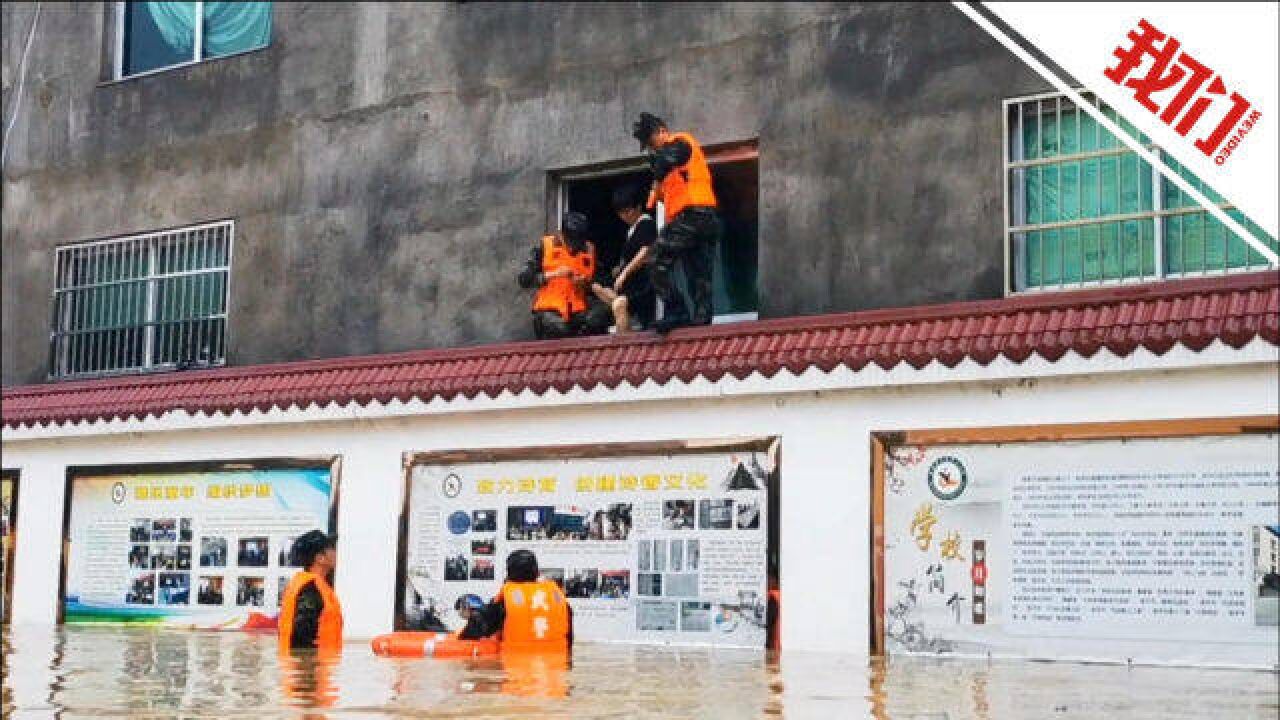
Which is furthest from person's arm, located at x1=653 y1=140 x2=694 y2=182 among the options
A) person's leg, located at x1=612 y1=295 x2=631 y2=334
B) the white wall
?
the white wall

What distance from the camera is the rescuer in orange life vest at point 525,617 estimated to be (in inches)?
512

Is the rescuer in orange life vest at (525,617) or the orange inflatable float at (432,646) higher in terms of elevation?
the rescuer in orange life vest at (525,617)

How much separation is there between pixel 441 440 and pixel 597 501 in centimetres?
216

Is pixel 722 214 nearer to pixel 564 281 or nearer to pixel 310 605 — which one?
pixel 564 281

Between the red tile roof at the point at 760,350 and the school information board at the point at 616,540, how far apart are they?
85cm

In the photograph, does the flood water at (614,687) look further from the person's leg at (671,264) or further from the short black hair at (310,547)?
the person's leg at (671,264)

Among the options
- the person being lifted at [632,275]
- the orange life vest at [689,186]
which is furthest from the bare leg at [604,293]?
the orange life vest at [689,186]

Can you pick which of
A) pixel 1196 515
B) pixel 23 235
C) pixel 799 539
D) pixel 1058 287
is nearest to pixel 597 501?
pixel 799 539

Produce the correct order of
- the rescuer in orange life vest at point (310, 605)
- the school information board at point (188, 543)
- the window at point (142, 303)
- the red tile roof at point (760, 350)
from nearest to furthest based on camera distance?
the red tile roof at point (760, 350), the rescuer in orange life vest at point (310, 605), the school information board at point (188, 543), the window at point (142, 303)

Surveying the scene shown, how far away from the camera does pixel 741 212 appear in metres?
18.4

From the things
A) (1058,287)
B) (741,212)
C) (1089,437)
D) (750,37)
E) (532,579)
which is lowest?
(532,579)

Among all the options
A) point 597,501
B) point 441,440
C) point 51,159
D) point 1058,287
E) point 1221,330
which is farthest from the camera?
point 51,159

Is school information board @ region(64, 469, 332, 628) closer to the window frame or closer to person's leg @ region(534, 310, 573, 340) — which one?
person's leg @ region(534, 310, 573, 340)

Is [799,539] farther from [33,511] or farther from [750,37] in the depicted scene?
[33,511]
